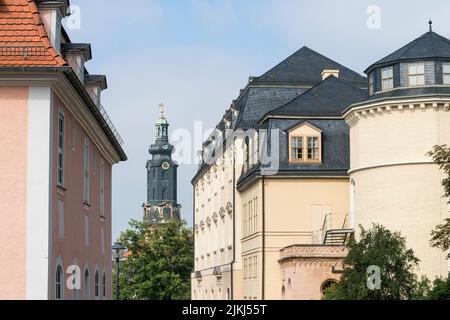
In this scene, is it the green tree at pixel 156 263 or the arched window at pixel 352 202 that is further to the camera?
the green tree at pixel 156 263

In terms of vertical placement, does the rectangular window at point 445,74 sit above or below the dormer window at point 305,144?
above

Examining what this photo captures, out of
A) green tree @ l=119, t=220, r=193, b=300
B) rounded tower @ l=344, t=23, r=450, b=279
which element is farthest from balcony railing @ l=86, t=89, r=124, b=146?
green tree @ l=119, t=220, r=193, b=300

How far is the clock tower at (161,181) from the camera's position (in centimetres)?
17938

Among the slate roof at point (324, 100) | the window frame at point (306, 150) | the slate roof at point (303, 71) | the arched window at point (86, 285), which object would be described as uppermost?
the slate roof at point (303, 71)

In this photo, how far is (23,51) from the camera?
21.7 m

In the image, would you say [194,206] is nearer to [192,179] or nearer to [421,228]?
[192,179]

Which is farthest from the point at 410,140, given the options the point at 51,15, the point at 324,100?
the point at 51,15

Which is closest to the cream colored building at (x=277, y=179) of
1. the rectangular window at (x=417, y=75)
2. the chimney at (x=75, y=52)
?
the rectangular window at (x=417, y=75)

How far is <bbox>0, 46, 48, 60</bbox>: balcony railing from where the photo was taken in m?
21.6

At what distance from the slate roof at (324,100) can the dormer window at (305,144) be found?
0.79 meters

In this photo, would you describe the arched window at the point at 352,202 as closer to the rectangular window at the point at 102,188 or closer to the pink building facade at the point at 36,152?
the rectangular window at the point at 102,188

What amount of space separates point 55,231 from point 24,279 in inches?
59.3

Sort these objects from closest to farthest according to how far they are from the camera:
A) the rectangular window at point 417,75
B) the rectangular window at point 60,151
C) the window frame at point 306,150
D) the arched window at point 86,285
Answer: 1. the rectangular window at point 60,151
2. the arched window at point 86,285
3. the rectangular window at point 417,75
4. the window frame at point 306,150
